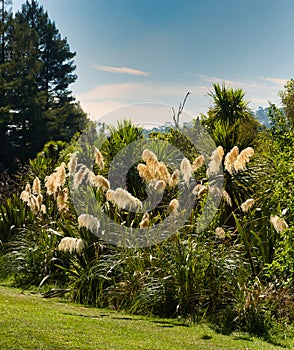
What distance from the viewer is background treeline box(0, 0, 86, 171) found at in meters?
33.4

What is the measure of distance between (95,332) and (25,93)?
31519mm

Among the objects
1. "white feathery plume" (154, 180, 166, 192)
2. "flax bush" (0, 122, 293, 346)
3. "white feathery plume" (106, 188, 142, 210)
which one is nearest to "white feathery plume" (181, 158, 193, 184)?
"flax bush" (0, 122, 293, 346)

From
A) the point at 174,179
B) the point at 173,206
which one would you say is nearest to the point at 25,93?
the point at 174,179

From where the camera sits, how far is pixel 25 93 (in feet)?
113

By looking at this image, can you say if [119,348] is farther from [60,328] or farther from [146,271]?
[146,271]

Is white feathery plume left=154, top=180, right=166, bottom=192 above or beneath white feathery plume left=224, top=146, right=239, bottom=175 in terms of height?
beneath

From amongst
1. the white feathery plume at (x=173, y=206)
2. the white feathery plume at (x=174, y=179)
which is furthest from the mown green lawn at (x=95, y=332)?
the white feathery plume at (x=174, y=179)

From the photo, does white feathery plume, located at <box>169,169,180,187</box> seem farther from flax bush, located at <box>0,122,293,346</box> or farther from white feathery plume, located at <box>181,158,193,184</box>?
white feathery plume, located at <box>181,158,193,184</box>

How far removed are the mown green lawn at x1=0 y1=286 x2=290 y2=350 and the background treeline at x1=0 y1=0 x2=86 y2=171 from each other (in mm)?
27167

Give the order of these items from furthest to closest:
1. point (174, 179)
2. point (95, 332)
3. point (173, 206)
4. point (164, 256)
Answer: point (174, 179) < point (173, 206) < point (164, 256) < point (95, 332)

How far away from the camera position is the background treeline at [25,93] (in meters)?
33.4

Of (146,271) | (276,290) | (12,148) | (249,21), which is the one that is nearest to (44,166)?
(146,271)

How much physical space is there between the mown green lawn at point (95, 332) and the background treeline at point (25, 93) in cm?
2717

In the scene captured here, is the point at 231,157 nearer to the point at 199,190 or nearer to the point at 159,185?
the point at 199,190
